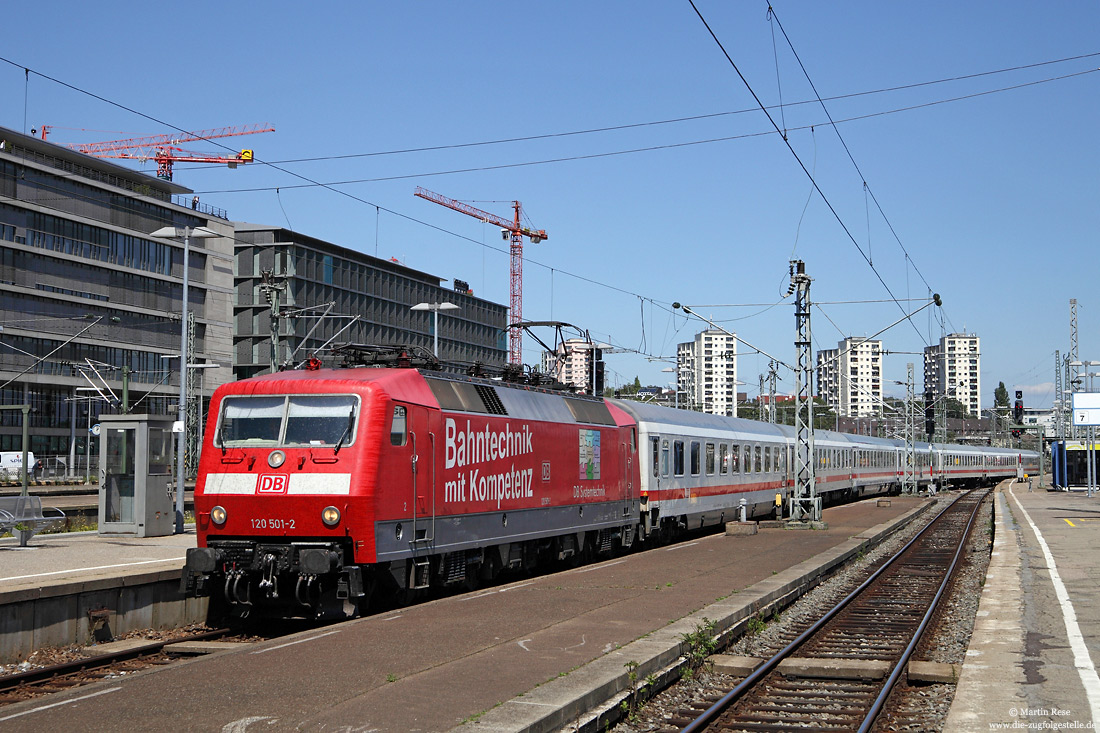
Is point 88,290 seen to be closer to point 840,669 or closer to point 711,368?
point 840,669

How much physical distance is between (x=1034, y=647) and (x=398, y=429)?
816 centimetres

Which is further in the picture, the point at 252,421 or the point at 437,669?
the point at 252,421

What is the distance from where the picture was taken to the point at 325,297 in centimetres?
9638

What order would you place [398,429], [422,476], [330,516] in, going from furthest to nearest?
[422,476] → [398,429] → [330,516]

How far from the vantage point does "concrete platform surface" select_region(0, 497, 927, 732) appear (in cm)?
855

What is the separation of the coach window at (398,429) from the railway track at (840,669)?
560 cm

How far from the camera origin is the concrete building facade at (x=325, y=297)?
300 ft

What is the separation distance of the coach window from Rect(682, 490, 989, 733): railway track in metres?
5.60

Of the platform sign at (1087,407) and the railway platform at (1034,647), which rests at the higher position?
the platform sign at (1087,407)

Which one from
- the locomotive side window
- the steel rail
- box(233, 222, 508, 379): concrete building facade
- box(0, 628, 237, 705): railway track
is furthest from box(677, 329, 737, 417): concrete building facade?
box(0, 628, 237, 705): railway track

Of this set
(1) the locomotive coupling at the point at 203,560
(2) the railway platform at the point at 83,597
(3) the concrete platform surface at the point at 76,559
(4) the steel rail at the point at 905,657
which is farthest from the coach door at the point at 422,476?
(4) the steel rail at the point at 905,657

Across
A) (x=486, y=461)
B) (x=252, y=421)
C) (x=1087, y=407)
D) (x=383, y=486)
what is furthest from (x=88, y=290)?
(x=383, y=486)

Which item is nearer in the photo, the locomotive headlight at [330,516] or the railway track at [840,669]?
the railway track at [840,669]

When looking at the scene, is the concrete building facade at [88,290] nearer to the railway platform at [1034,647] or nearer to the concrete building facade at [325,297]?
the concrete building facade at [325,297]
